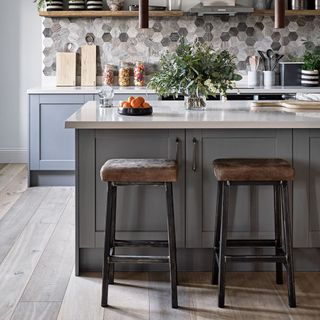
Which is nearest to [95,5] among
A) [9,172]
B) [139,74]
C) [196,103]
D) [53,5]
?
[53,5]

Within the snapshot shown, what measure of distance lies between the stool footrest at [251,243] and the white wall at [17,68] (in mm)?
4261

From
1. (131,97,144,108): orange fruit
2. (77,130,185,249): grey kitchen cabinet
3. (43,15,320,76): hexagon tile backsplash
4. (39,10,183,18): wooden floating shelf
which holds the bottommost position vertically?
(77,130,185,249): grey kitchen cabinet

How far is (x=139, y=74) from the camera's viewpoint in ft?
22.1

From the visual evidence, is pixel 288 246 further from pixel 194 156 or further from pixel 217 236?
pixel 194 156

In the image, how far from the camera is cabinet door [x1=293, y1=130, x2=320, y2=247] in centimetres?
369

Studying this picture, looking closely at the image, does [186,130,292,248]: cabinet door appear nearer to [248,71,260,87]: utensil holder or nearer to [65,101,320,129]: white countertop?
[65,101,320,129]: white countertop

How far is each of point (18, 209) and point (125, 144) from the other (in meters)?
1.90

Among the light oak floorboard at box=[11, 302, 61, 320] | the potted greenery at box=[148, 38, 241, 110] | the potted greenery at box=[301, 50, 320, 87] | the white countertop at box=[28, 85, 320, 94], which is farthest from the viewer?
the potted greenery at box=[301, 50, 320, 87]

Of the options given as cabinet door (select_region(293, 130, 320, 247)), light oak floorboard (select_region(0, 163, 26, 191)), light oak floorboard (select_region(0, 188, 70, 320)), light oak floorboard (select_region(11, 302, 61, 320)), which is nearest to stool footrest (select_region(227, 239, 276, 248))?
cabinet door (select_region(293, 130, 320, 247))

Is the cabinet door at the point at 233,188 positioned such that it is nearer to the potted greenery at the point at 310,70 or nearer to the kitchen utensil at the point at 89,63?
the potted greenery at the point at 310,70

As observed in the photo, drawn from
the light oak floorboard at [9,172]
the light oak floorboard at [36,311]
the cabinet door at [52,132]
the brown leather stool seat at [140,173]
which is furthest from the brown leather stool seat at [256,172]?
the light oak floorboard at [9,172]

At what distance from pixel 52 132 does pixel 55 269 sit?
2606 millimetres

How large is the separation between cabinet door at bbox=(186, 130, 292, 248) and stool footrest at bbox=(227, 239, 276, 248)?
8cm

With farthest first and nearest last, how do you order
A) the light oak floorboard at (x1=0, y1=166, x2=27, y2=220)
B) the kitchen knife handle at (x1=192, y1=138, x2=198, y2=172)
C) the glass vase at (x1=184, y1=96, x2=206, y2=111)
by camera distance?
the light oak floorboard at (x1=0, y1=166, x2=27, y2=220) → the glass vase at (x1=184, y1=96, x2=206, y2=111) → the kitchen knife handle at (x1=192, y1=138, x2=198, y2=172)
